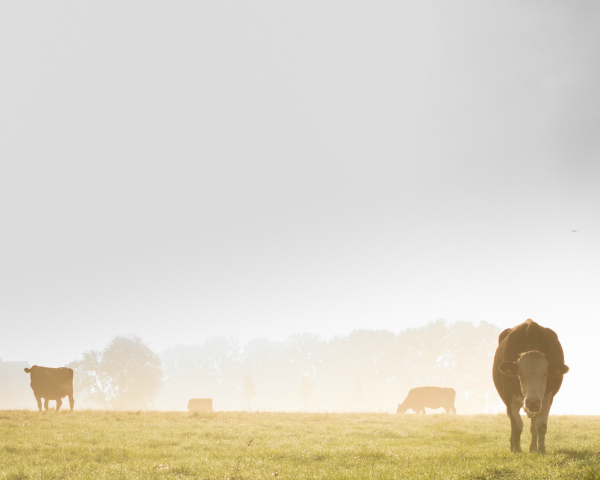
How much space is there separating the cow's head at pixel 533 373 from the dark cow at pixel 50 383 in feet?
86.6

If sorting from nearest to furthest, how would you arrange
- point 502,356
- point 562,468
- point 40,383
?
point 562,468
point 502,356
point 40,383

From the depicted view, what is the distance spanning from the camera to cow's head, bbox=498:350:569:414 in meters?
11.3

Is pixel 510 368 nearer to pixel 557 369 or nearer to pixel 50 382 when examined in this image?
pixel 557 369

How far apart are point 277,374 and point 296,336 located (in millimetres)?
13796

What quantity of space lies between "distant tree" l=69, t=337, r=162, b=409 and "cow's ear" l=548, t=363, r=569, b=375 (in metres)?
94.4

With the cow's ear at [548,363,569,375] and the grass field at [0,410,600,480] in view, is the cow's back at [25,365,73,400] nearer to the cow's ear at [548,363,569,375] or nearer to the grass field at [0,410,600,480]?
the grass field at [0,410,600,480]

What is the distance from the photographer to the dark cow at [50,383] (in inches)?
1152

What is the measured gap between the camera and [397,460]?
11.6 m

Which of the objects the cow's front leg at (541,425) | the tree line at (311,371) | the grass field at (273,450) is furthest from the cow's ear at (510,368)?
the tree line at (311,371)

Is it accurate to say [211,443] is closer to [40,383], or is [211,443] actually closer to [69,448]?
[69,448]

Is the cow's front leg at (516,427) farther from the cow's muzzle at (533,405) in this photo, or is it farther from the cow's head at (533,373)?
the cow's muzzle at (533,405)

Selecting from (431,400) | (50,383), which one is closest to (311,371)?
(431,400)

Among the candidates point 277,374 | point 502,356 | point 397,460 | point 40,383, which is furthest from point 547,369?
point 277,374

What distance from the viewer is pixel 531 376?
1155 cm
